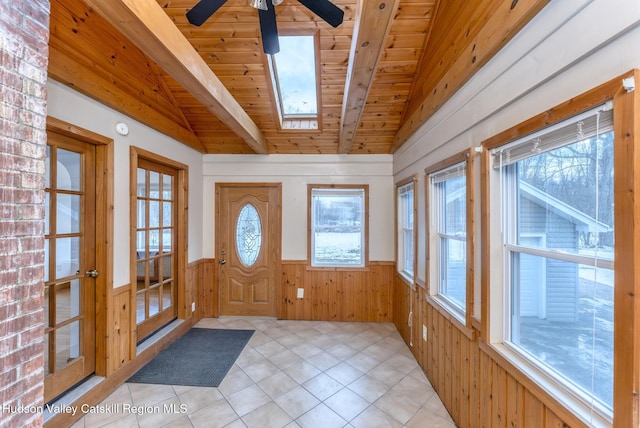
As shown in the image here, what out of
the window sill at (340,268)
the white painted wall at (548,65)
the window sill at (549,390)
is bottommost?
the window sill at (340,268)

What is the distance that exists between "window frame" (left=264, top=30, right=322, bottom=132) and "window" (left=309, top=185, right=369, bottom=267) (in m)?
0.89

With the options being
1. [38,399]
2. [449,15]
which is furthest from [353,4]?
[38,399]

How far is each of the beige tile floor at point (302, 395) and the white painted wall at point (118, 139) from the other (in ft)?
3.41

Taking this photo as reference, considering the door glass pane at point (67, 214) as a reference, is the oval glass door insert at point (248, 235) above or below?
below

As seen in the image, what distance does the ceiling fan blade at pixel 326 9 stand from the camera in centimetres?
154

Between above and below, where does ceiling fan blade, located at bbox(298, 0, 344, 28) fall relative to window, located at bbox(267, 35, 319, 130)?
below

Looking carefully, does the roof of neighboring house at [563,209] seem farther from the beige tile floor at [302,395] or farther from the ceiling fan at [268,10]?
the beige tile floor at [302,395]

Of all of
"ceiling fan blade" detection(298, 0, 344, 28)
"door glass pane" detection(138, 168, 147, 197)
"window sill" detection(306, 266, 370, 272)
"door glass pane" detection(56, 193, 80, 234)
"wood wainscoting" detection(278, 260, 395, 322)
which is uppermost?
"ceiling fan blade" detection(298, 0, 344, 28)

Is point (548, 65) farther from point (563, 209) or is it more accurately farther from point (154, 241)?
point (154, 241)

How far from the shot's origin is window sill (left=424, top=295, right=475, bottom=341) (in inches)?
65.6

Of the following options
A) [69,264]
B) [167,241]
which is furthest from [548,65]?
[167,241]

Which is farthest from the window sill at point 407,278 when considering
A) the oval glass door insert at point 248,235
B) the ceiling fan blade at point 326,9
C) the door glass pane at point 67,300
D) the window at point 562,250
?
the door glass pane at point 67,300

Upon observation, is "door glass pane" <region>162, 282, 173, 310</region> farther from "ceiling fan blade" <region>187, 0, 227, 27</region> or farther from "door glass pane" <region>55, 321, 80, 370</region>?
"ceiling fan blade" <region>187, 0, 227, 27</region>

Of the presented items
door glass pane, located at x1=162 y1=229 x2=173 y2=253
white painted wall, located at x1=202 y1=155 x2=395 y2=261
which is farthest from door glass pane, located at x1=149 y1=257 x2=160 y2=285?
white painted wall, located at x1=202 y1=155 x2=395 y2=261
